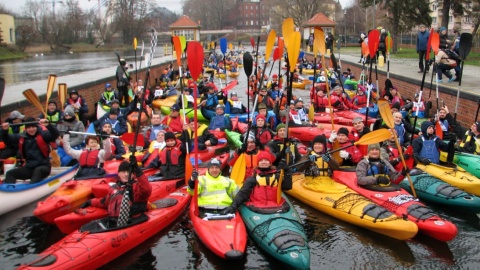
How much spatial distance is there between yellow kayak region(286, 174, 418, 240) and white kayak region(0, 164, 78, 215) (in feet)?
13.7

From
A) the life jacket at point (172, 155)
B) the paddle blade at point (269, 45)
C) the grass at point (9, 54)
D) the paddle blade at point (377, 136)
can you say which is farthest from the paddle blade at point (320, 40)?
the grass at point (9, 54)

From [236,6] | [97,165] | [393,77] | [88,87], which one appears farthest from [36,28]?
[97,165]

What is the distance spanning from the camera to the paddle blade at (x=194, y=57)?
20.8 ft

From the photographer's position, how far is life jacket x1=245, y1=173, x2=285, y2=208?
20.9 feet

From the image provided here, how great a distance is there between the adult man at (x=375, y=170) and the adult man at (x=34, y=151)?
5050 mm

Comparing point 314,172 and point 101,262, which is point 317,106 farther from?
point 101,262

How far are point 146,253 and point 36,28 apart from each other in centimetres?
6569

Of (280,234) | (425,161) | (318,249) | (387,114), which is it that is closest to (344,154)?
(387,114)

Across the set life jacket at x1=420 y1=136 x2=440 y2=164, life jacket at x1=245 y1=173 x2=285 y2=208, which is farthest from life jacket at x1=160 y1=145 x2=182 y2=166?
life jacket at x1=420 y1=136 x2=440 y2=164

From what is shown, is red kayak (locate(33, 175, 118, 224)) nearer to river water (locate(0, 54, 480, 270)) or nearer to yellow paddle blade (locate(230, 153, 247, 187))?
river water (locate(0, 54, 480, 270))

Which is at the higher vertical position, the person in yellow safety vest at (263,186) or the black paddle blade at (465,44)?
the black paddle blade at (465,44)

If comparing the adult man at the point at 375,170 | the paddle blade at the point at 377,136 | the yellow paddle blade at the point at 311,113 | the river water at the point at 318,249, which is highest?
the paddle blade at the point at 377,136

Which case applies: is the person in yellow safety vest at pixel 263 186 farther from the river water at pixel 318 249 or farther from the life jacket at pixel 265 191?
the river water at pixel 318 249

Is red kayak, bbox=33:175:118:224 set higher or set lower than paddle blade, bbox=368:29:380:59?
lower
